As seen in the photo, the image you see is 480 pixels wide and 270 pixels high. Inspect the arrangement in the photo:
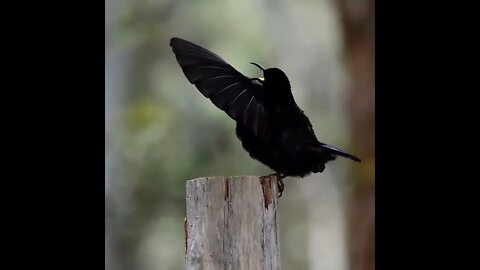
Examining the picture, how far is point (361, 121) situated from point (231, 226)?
2.87 meters

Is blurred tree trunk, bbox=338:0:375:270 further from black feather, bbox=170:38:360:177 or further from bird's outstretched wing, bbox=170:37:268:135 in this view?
bird's outstretched wing, bbox=170:37:268:135

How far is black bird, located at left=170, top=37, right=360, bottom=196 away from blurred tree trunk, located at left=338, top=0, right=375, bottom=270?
206cm

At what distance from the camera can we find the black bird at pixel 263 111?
2.50m

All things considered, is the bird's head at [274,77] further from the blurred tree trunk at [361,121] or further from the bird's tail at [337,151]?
the blurred tree trunk at [361,121]

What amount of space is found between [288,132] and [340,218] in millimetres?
2452

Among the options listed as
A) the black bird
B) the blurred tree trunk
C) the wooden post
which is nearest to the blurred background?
the blurred tree trunk

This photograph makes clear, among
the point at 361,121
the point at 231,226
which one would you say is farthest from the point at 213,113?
the point at 231,226

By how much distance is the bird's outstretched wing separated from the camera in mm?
2496

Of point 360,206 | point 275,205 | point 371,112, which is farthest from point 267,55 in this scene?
point 275,205

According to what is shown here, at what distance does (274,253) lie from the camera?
7.23 ft

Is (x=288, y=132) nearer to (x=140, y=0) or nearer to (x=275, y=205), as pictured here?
(x=275, y=205)

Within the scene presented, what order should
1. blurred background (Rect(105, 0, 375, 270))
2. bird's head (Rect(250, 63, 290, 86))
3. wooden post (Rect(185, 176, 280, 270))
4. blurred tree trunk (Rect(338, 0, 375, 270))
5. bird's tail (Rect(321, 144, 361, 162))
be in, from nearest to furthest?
wooden post (Rect(185, 176, 280, 270))
bird's tail (Rect(321, 144, 361, 162))
bird's head (Rect(250, 63, 290, 86))
blurred tree trunk (Rect(338, 0, 375, 270))
blurred background (Rect(105, 0, 375, 270))

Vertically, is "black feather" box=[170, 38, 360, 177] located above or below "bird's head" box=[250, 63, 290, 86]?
below

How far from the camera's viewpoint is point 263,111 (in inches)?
101
